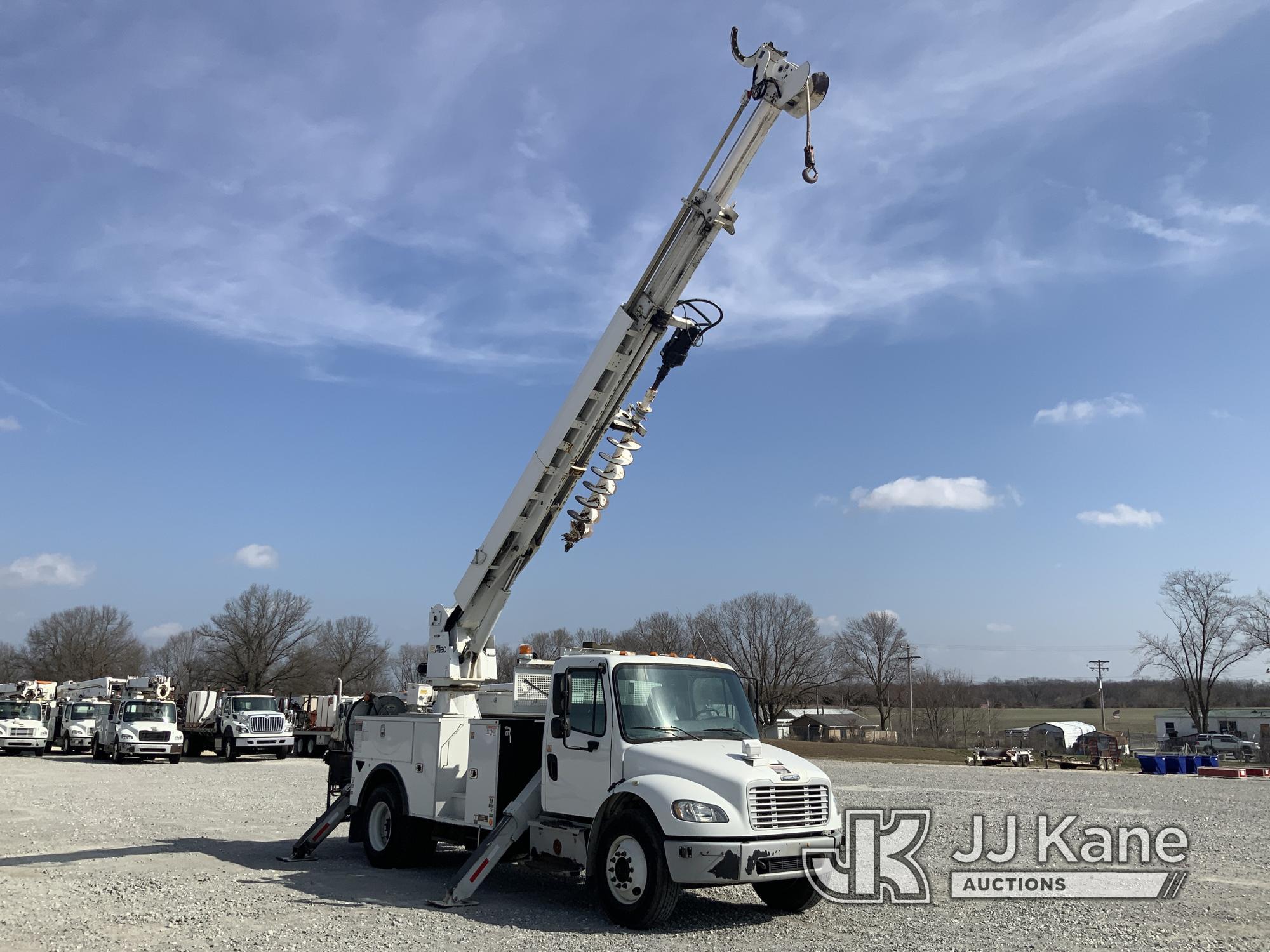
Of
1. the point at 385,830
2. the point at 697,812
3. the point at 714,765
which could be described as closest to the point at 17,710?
the point at 385,830

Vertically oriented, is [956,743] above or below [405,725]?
below

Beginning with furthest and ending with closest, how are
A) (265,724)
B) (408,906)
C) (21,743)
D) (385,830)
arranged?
(21,743) < (265,724) < (385,830) < (408,906)

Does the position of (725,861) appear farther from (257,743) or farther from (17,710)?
(17,710)

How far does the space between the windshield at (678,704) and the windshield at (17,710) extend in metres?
38.3

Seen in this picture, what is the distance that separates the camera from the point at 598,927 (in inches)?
319

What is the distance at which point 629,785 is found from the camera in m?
8.27

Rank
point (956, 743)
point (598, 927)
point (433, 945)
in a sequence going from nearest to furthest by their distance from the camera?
point (433, 945), point (598, 927), point (956, 743)

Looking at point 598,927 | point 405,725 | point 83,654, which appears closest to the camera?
point 598,927

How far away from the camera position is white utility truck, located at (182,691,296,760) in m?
34.0

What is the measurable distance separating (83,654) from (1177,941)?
109 metres

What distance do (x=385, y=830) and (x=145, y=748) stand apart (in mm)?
26117

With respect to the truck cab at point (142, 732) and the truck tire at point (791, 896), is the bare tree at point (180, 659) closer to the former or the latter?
the truck cab at point (142, 732)

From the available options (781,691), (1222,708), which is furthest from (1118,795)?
(1222,708)

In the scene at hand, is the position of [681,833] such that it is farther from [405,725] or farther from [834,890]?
[405,725]
